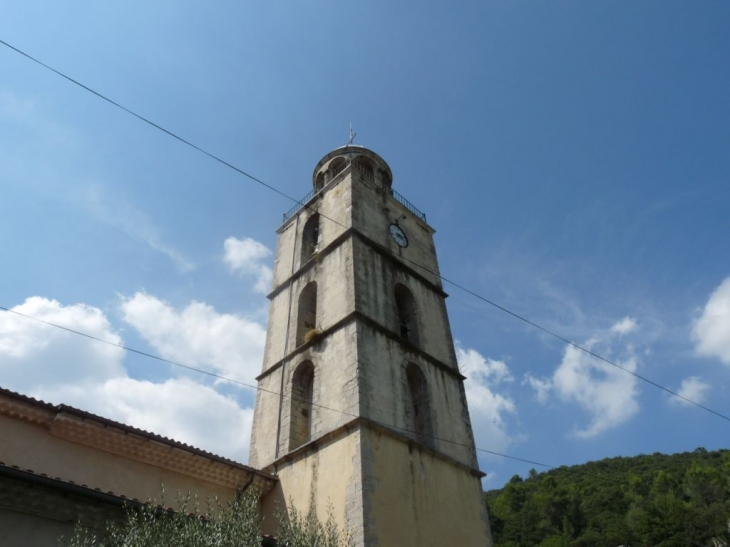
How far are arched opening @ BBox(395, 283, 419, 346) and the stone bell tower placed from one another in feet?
0.14

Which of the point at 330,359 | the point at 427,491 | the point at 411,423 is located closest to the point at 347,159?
the point at 330,359

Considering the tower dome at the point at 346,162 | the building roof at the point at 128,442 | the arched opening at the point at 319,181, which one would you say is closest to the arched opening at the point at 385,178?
the tower dome at the point at 346,162

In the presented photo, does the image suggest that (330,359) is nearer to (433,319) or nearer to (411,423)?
(411,423)

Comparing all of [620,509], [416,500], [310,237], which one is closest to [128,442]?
[416,500]

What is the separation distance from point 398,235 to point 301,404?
731cm

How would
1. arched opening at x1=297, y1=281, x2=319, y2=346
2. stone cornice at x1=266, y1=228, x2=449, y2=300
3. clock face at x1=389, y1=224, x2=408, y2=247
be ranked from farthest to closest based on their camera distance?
clock face at x1=389, y1=224, x2=408, y2=247, stone cornice at x1=266, y1=228, x2=449, y2=300, arched opening at x1=297, y1=281, x2=319, y2=346

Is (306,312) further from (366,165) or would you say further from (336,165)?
(366,165)

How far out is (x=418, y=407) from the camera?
1513 centimetres

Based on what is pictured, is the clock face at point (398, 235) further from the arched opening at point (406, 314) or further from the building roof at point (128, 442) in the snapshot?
the building roof at point (128, 442)

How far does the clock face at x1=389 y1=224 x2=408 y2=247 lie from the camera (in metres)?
19.5

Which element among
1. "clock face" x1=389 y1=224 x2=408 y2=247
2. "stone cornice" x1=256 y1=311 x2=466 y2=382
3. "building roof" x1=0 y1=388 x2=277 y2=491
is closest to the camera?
"building roof" x1=0 y1=388 x2=277 y2=491

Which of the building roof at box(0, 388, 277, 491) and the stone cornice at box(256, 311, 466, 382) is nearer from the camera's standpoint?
the building roof at box(0, 388, 277, 491)

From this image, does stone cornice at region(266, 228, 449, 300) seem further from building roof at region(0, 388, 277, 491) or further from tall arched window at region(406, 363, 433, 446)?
building roof at region(0, 388, 277, 491)

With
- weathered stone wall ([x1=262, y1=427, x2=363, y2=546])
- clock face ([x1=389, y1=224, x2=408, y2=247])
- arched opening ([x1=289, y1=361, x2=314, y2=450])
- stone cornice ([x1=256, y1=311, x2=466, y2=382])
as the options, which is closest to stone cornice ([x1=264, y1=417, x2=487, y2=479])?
weathered stone wall ([x1=262, y1=427, x2=363, y2=546])
